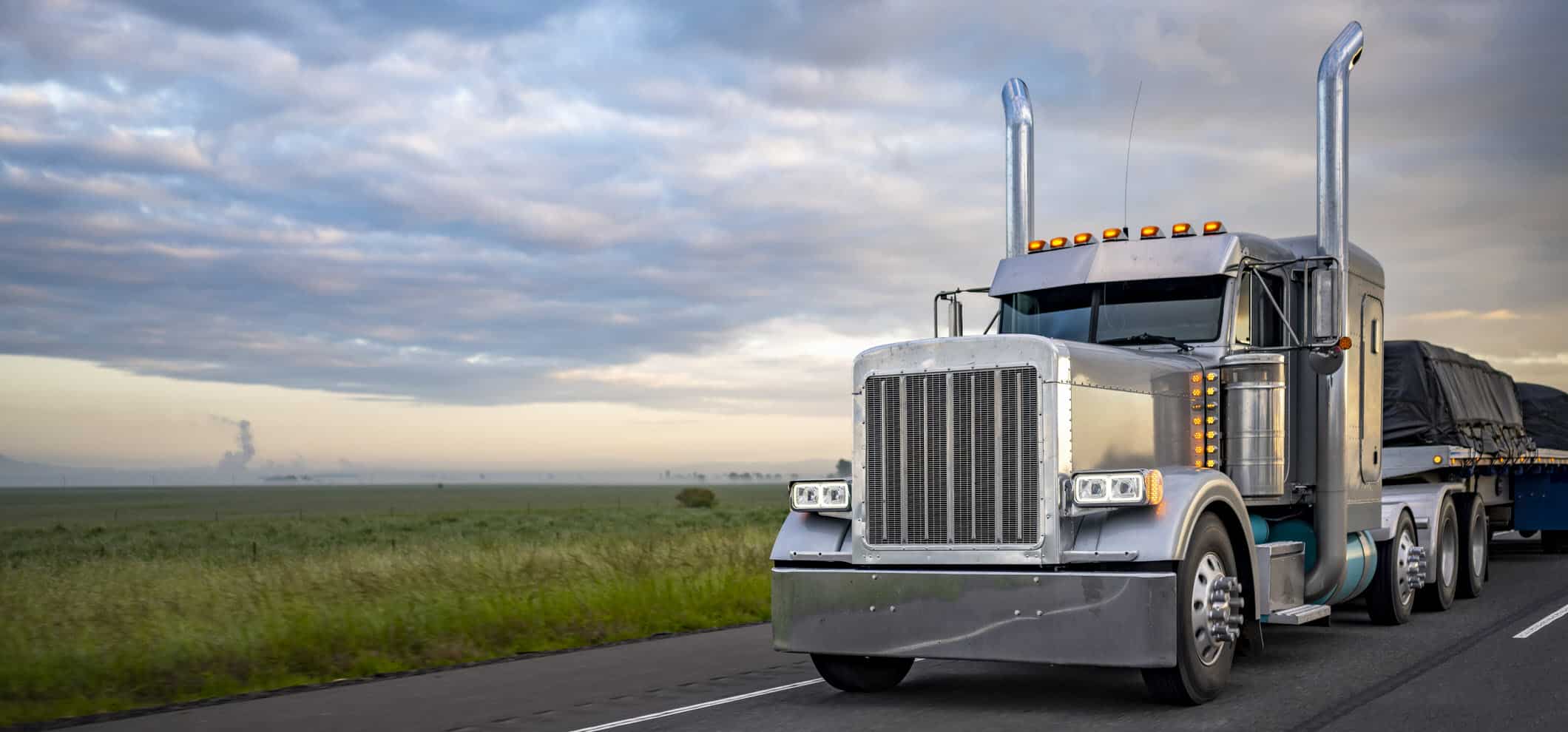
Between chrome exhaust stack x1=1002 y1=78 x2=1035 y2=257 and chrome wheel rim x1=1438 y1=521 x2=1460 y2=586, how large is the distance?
17.9 feet

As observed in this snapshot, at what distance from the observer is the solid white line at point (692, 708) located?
26.8 feet

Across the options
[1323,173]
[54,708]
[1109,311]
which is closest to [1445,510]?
[1323,173]

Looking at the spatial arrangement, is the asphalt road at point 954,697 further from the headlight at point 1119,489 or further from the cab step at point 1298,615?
the headlight at point 1119,489

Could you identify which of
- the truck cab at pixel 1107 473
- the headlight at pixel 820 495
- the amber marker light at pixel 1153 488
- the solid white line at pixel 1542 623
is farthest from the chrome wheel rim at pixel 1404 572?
the headlight at pixel 820 495

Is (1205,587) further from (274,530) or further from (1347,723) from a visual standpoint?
(274,530)

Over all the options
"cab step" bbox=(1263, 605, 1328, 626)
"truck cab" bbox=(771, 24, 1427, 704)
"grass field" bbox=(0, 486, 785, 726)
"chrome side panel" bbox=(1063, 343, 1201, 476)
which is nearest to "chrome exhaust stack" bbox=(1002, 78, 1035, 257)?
"truck cab" bbox=(771, 24, 1427, 704)

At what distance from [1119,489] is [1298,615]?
2.47 metres

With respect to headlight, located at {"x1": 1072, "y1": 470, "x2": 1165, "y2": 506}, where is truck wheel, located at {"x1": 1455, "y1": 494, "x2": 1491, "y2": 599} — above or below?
below

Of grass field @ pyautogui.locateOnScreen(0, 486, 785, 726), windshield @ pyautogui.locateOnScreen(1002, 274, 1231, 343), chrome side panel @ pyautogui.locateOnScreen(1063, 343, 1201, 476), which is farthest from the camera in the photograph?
grass field @ pyautogui.locateOnScreen(0, 486, 785, 726)

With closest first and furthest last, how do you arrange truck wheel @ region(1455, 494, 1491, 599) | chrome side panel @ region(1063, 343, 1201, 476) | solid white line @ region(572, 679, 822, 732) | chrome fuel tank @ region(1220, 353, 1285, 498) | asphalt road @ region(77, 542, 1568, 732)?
asphalt road @ region(77, 542, 1568, 732)
solid white line @ region(572, 679, 822, 732)
chrome side panel @ region(1063, 343, 1201, 476)
chrome fuel tank @ region(1220, 353, 1285, 498)
truck wheel @ region(1455, 494, 1491, 599)

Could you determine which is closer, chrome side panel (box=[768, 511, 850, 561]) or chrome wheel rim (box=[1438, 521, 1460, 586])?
chrome side panel (box=[768, 511, 850, 561])

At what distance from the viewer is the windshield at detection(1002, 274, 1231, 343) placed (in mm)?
10031

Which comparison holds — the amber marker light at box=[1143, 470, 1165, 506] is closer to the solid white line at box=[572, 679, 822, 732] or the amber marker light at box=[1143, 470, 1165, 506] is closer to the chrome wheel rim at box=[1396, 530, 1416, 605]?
the solid white line at box=[572, 679, 822, 732]

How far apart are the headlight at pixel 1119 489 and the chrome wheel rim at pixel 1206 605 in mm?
634
